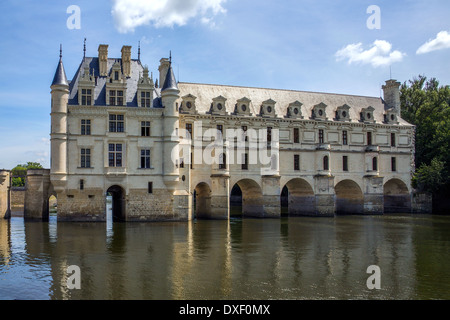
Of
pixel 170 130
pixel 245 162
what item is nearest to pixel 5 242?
pixel 170 130

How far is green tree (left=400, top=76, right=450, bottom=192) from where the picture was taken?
184 ft

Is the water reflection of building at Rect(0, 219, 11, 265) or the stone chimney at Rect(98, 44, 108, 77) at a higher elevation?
the stone chimney at Rect(98, 44, 108, 77)

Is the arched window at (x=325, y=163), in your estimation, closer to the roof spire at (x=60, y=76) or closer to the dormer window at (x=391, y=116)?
the dormer window at (x=391, y=116)

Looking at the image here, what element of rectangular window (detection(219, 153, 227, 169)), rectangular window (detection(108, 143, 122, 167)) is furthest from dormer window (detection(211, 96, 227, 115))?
rectangular window (detection(108, 143, 122, 167))

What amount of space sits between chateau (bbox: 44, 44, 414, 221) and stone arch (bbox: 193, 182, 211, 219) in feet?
0.75

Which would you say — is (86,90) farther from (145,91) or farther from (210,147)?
(210,147)

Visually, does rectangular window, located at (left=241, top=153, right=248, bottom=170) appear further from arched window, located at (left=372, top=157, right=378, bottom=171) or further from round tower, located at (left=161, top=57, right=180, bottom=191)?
arched window, located at (left=372, top=157, right=378, bottom=171)

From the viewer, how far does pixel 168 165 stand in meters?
42.8

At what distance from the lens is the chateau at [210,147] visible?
1640 inches

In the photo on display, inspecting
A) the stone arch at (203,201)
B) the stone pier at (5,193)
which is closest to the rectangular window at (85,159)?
the stone pier at (5,193)

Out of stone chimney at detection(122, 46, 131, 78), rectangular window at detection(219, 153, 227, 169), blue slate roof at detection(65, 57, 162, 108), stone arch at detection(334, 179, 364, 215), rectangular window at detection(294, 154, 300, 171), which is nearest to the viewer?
blue slate roof at detection(65, 57, 162, 108)

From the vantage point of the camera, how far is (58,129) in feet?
133

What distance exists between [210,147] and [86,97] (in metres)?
13.8
